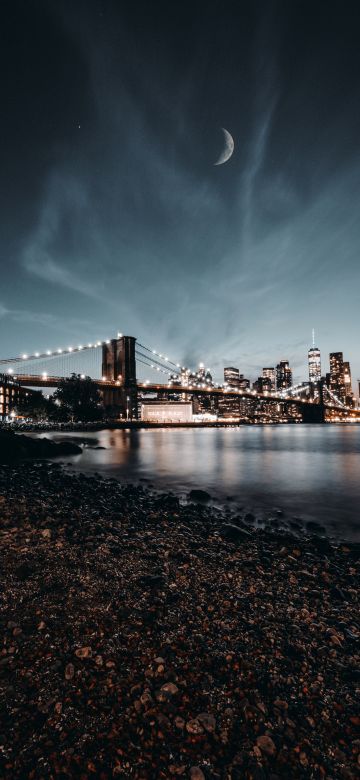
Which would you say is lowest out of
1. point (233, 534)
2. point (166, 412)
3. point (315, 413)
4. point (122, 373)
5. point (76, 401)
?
point (233, 534)

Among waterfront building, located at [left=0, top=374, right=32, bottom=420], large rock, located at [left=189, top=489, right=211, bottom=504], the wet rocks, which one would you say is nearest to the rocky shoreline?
the wet rocks

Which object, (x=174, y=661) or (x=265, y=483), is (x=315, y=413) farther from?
(x=174, y=661)

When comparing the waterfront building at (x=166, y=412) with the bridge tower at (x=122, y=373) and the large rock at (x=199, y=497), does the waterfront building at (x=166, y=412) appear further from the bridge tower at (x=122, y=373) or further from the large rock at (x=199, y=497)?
the large rock at (x=199, y=497)

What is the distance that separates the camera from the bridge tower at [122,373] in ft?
281

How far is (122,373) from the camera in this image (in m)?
91.0

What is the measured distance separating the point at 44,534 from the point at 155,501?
4.29 metres

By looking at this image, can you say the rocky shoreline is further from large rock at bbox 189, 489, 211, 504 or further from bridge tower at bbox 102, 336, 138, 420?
bridge tower at bbox 102, 336, 138, 420

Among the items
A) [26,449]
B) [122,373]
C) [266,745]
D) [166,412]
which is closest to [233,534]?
[266,745]

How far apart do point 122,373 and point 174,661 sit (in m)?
89.9

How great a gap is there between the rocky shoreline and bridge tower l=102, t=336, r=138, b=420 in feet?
256

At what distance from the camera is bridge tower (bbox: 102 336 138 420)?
8550 centimetres

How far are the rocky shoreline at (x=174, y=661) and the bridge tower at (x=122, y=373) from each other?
77936mm

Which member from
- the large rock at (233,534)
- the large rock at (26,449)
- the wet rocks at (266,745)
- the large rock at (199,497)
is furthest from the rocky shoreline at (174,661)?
the large rock at (26,449)

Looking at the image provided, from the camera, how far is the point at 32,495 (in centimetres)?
848
